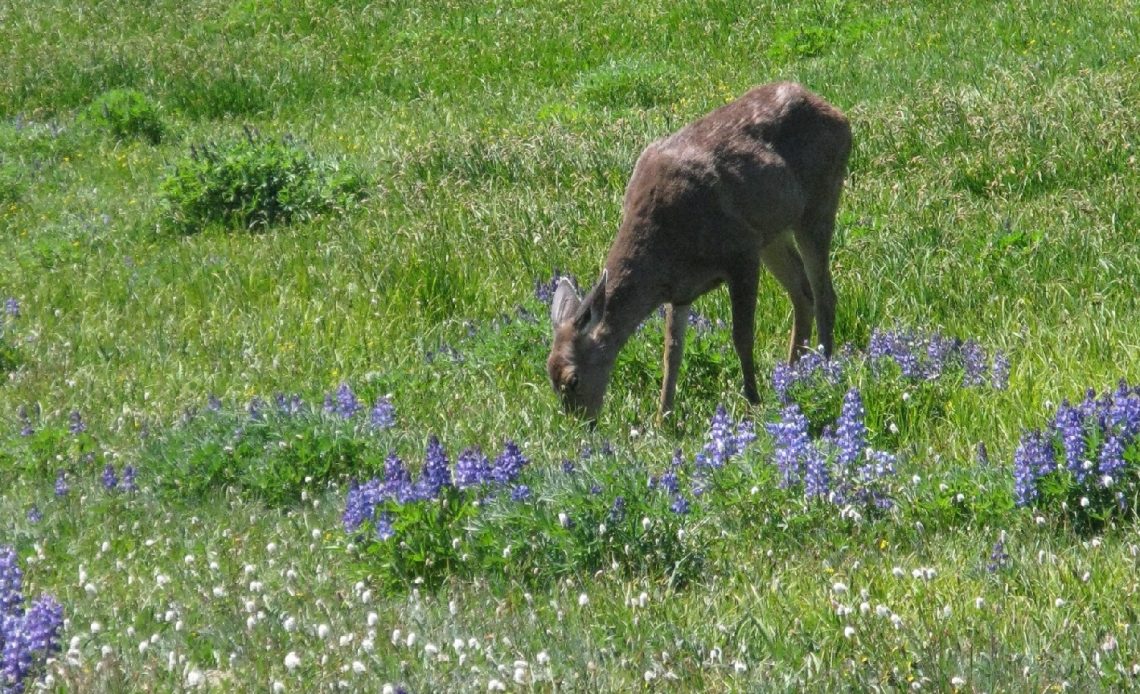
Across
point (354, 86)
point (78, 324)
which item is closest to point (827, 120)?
point (78, 324)

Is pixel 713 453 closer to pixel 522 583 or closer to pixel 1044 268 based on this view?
pixel 522 583

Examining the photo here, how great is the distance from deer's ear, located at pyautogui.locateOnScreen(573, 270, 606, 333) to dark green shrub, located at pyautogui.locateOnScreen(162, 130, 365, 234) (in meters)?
4.74

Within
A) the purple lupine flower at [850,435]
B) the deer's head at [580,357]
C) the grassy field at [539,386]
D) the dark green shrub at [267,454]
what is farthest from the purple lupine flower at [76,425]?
the purple lupine flower at [850,435]

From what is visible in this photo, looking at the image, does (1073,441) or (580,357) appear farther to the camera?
(580,357)

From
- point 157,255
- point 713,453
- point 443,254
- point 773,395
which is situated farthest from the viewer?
point 157,255

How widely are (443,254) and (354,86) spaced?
893 centimetres

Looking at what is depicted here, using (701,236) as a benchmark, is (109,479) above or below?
below

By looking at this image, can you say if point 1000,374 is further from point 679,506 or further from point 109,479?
point 109,479

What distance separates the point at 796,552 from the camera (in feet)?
17.5

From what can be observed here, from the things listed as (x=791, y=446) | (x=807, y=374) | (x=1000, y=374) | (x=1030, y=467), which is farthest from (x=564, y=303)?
(x=1030, y=467)

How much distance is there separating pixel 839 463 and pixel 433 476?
1.61m

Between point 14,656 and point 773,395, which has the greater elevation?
point 14,656

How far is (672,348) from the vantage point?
26.3ft

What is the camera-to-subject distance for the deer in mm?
7871
